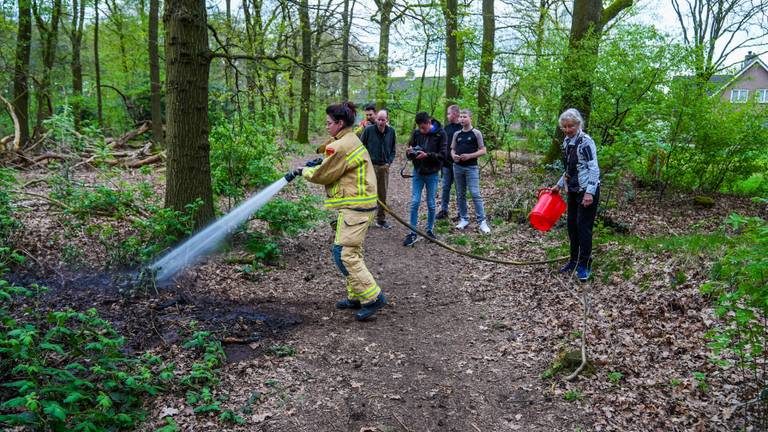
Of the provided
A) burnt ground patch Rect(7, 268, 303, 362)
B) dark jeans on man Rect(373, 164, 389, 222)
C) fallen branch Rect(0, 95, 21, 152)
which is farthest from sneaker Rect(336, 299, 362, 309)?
fallen branch Rect(0, 95, 21, 152)

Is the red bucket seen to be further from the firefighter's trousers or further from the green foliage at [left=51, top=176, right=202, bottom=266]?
the green foliage at [left=51, top=176, right=202, bottom=266]

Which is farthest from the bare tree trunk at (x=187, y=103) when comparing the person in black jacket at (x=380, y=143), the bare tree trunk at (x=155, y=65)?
the bare tree trunk at (x=155, y=65)

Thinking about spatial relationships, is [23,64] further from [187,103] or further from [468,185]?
[468,185]

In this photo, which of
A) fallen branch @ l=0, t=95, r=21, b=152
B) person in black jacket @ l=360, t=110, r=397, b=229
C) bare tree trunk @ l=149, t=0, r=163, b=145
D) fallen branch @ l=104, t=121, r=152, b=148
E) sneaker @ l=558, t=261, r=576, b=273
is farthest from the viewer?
fallen branch @ l=104, t=121, r=152, b=148

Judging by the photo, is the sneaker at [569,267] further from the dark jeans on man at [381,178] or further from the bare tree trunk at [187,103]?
the bare tree trunk at [187,103]

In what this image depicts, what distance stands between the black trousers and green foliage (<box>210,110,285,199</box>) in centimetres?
440

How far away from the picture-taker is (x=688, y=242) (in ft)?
19.9

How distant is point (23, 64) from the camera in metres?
13.5

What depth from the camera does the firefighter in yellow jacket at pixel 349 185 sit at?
204 inches

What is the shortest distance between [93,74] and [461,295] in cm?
2151

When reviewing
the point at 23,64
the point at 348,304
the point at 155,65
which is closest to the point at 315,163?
the point at 348,304

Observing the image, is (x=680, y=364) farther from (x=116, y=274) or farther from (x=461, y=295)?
(x=116, y=274)

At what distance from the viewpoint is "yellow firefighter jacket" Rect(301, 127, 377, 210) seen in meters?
5.17

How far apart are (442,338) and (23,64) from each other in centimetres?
1461
